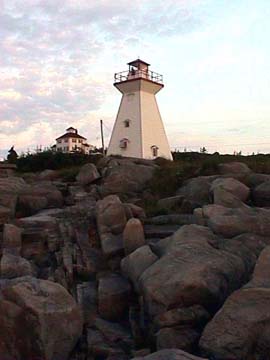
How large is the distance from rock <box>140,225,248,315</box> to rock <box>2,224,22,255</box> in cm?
567

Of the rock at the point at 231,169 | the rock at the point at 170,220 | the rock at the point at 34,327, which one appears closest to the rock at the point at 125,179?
the rock at the point at 231,169

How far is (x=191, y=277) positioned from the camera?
371 inches

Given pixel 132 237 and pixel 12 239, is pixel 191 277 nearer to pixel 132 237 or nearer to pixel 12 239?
pixel 132 237

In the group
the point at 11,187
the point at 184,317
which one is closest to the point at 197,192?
the point at 11,187

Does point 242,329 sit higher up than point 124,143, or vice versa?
point 124,143

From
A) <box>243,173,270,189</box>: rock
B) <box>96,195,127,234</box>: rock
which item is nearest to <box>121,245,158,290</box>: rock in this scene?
<box>96,195,127,234</box>: rock

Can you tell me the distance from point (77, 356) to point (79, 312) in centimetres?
88

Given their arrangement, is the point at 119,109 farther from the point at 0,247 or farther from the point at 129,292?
the point at 129,292

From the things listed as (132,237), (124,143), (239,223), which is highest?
(124,143)

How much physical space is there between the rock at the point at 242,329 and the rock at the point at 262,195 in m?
8.78

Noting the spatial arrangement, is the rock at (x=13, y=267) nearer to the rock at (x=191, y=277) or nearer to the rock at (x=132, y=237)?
the rock at (x=132, y=237)

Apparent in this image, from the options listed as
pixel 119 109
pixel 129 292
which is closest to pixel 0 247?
pixel 129 292

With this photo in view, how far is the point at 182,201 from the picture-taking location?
17.8 metres

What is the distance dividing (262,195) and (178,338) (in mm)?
9359
